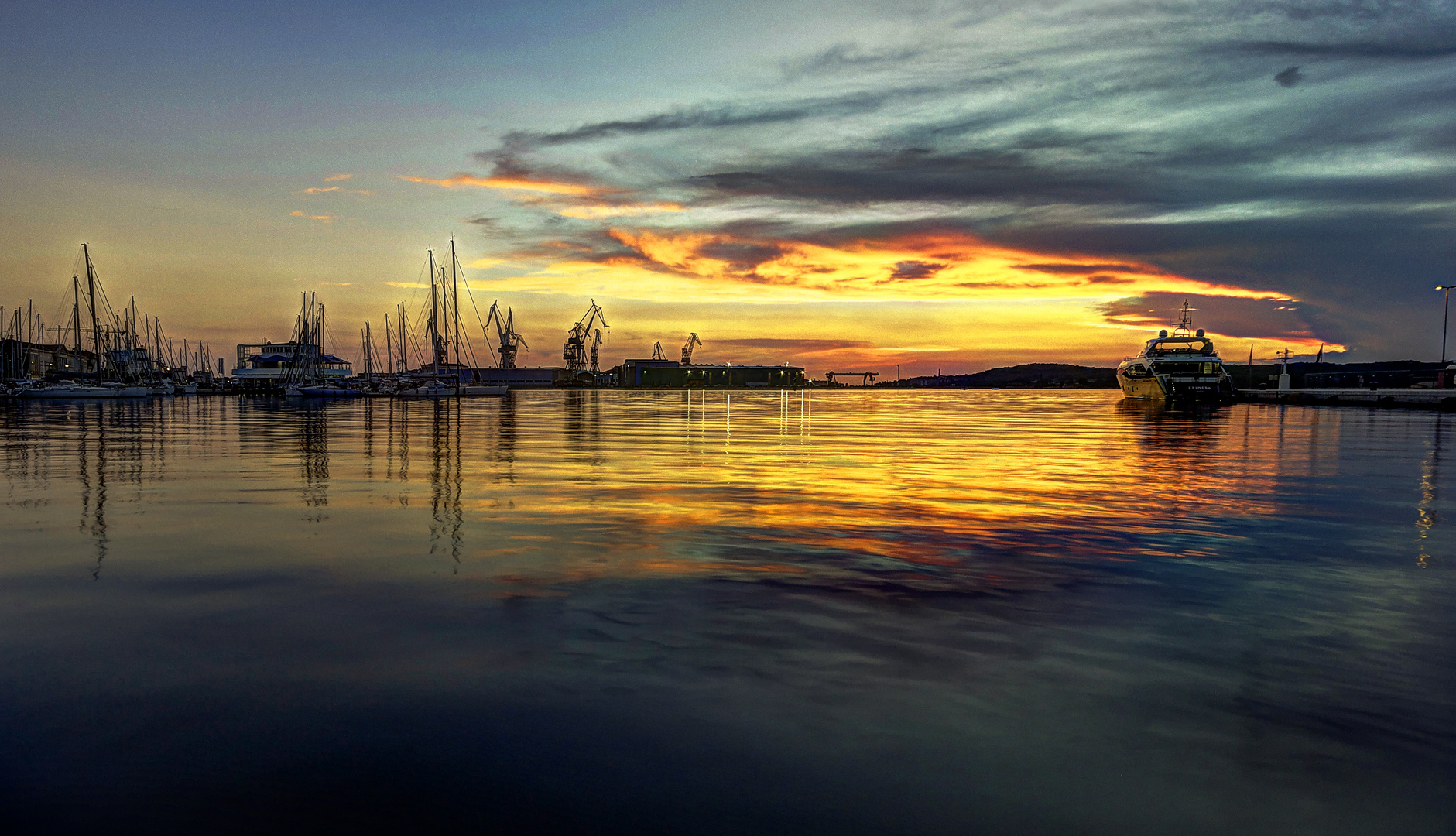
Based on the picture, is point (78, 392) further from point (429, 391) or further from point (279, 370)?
point (279, 370)

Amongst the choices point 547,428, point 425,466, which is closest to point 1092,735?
point 425,466

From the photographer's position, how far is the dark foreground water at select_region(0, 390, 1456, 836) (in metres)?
4.79

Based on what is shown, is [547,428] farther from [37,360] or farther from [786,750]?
[37,360]

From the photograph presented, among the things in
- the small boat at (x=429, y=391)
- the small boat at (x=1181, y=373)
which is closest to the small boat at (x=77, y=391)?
the small boat at (x=429, y=391)

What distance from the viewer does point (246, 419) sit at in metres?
53.7

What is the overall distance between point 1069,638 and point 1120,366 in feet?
348

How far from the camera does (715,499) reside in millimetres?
17031

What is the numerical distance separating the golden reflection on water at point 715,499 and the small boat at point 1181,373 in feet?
165

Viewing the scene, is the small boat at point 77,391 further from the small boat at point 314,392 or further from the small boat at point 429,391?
the small boat at point 429,391

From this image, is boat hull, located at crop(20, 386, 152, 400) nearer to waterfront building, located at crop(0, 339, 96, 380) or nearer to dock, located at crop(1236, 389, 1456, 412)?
waterfront building, located at crop(0, 339, 96, 380)

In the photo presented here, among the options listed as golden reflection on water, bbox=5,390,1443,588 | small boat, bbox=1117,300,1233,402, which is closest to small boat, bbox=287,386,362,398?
golden reflection on water, bbox=5,390,1443,588

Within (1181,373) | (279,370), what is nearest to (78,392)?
(279,370)

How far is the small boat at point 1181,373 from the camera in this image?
8469 cm

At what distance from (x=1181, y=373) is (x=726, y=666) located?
9255cm
